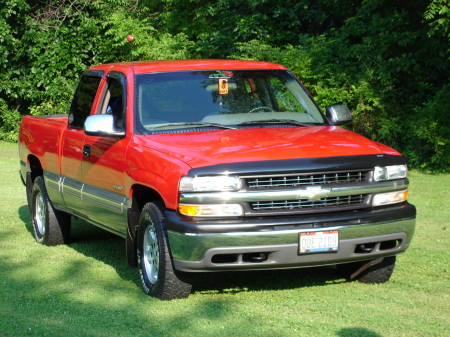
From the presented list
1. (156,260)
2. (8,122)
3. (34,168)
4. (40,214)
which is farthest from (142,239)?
(8,122)

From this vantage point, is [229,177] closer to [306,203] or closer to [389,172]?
[306,203]

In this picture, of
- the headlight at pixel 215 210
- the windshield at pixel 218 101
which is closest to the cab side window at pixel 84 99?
the windshield at pixel 218 101

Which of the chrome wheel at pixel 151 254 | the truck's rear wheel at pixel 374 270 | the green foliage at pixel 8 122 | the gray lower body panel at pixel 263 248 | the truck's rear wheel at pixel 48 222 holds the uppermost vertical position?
the gray lower body panel at pixel 263 248

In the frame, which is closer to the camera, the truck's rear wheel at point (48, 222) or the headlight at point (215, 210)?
the headlight at point (215, 210)

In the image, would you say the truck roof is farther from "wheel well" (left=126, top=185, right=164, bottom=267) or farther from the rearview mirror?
"wheel well" (left=126, top=185, right=164, bottom=267)

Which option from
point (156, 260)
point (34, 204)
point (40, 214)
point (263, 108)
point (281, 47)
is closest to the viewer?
point (156, 260)

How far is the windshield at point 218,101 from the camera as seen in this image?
727 cm

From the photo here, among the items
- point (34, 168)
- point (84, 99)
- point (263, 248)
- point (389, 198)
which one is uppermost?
point (84, 99)

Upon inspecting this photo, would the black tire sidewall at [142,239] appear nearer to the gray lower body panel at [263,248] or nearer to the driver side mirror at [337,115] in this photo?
the gray lower body panel at [263,248]

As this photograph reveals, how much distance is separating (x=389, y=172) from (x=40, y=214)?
14.5ft

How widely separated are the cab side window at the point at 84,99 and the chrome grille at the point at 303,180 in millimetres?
2791

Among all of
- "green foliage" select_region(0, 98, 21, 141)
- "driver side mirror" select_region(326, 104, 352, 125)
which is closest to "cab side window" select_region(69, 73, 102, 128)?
"driver side mirror" select_region(326, 104, 352, 125)

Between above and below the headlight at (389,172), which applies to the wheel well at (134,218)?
below

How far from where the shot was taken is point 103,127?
7.21 metres
